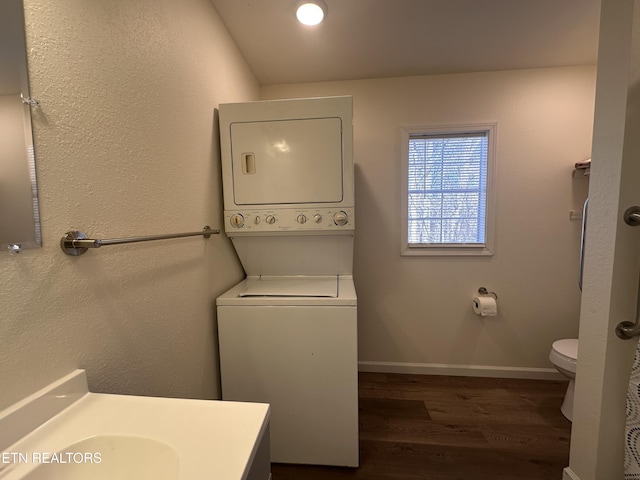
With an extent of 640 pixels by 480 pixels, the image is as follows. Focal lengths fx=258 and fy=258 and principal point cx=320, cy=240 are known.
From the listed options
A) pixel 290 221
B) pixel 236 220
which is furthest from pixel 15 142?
pixel 290 221

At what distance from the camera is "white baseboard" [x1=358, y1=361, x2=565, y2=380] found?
2211 mm

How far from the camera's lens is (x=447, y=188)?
2.23 metres

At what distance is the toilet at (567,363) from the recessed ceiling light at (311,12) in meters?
2.59

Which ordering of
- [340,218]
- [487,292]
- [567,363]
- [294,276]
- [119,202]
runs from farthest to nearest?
[487,292] < [294,276] < [567,363] < [340,218] < [119,202]

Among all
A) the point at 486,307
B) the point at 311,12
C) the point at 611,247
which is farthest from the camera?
the point at 486,307

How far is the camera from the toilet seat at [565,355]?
166cm

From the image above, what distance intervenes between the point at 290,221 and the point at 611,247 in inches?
57.8

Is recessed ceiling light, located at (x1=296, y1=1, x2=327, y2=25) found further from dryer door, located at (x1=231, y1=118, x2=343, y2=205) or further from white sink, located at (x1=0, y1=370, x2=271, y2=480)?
white sink, located at (x1=0, y1=370, x2=271, y2=480)

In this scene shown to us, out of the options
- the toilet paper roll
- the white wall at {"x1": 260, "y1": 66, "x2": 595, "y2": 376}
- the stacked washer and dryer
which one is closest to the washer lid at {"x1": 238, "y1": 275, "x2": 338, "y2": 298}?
the stacked washer and dryer

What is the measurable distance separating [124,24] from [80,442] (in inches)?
48.4

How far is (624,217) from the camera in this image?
1005mm

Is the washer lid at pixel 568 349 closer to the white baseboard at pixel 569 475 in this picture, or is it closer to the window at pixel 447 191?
the white baseboard at pixel 569 475

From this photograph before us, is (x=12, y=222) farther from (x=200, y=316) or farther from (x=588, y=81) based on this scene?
(x=588, y=81)

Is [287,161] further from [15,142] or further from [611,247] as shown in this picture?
[611,247]
